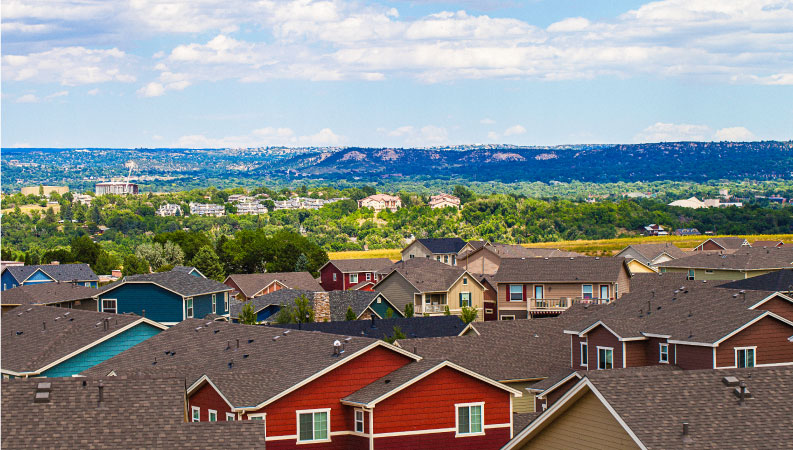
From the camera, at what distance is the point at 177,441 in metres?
16.5

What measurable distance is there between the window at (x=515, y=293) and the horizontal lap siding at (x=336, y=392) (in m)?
41.1

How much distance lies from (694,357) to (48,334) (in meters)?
23.2

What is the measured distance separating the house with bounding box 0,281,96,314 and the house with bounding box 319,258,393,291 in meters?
36.2

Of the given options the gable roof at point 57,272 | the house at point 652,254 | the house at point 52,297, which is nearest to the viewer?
the house at point 52,297

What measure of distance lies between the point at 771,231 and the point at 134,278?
157253mm

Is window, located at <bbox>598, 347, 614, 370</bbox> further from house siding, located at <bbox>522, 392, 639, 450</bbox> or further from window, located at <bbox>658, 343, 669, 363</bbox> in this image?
house siding, located at <bbox>522, 392, 639, 450</bbox>

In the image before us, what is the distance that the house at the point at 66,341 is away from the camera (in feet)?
117

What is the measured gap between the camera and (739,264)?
241 ft

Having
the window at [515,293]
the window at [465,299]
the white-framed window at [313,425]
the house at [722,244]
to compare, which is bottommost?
the window at [465,299]

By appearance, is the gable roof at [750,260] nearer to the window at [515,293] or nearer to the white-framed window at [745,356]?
the window at [515,293]

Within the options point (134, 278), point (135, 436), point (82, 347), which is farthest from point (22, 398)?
point (134, 278)

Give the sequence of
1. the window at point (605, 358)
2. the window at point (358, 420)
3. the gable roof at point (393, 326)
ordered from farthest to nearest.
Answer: the gable roof at point (393, 326) < the window at point (605, 358) < the window at point (358, 420)

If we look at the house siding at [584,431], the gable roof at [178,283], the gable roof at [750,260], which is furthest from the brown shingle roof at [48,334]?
the gable roof at [750,260]

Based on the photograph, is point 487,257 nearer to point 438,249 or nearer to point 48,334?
point 438,249
